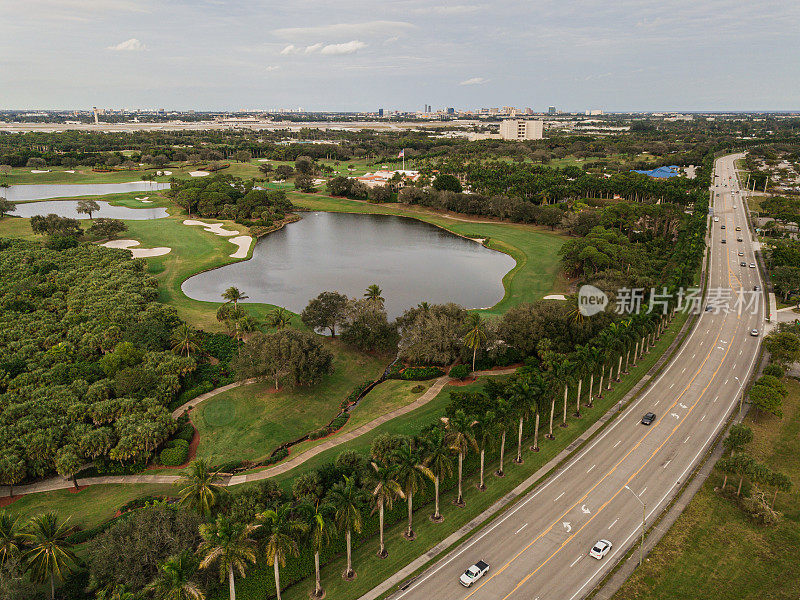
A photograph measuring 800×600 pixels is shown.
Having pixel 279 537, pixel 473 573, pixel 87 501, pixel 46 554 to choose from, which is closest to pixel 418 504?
pixel 473 573

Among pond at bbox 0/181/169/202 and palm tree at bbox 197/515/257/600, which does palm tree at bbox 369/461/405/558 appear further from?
pond at bbox 0/181/169/202

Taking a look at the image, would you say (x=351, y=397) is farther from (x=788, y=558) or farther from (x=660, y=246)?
(x=660, y=246)

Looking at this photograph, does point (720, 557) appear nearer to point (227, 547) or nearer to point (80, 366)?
point (227, 547)

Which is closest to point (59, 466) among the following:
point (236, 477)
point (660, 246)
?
point (236, 477)

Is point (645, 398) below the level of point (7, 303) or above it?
below

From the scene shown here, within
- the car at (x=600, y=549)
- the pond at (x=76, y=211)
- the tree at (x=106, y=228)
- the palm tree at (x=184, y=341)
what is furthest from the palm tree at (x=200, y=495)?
the pond at (x=76, y=211)

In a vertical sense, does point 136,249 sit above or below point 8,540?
above

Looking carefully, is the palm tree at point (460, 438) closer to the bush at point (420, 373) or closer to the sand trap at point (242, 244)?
the bush at point (420, 373)
